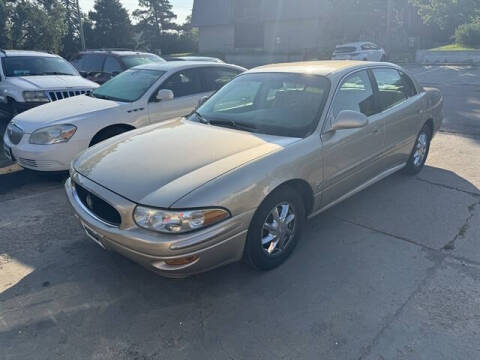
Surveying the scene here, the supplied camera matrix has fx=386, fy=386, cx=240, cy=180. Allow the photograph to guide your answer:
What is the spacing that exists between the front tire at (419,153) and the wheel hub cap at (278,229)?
2577mm

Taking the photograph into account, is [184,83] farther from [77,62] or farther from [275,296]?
[77,62]

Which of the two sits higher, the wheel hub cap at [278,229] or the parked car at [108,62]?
the parked car at [108,62]

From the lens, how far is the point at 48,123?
489cm

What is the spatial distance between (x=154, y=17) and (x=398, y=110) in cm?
6084

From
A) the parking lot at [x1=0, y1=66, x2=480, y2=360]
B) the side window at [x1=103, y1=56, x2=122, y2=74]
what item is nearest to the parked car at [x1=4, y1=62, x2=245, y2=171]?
the parking lot at [x1=0, y1=66, x2=480, y2=360]

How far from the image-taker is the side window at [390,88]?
14.0ft

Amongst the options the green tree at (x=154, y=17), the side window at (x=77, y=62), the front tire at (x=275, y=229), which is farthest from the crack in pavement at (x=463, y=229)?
the green tree at (x=154, y=17)

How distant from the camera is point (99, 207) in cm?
294

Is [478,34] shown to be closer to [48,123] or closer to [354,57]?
[354,57]

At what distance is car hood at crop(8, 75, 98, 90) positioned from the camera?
7100mm

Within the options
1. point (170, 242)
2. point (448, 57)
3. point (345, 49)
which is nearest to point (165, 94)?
point (170, 242)

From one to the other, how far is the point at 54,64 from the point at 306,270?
7724 millimetres

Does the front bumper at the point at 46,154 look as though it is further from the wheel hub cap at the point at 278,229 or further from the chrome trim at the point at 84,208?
the wheel hub cap at the point at 278,229

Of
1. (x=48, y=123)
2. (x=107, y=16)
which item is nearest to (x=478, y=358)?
(x=48, y=123)
